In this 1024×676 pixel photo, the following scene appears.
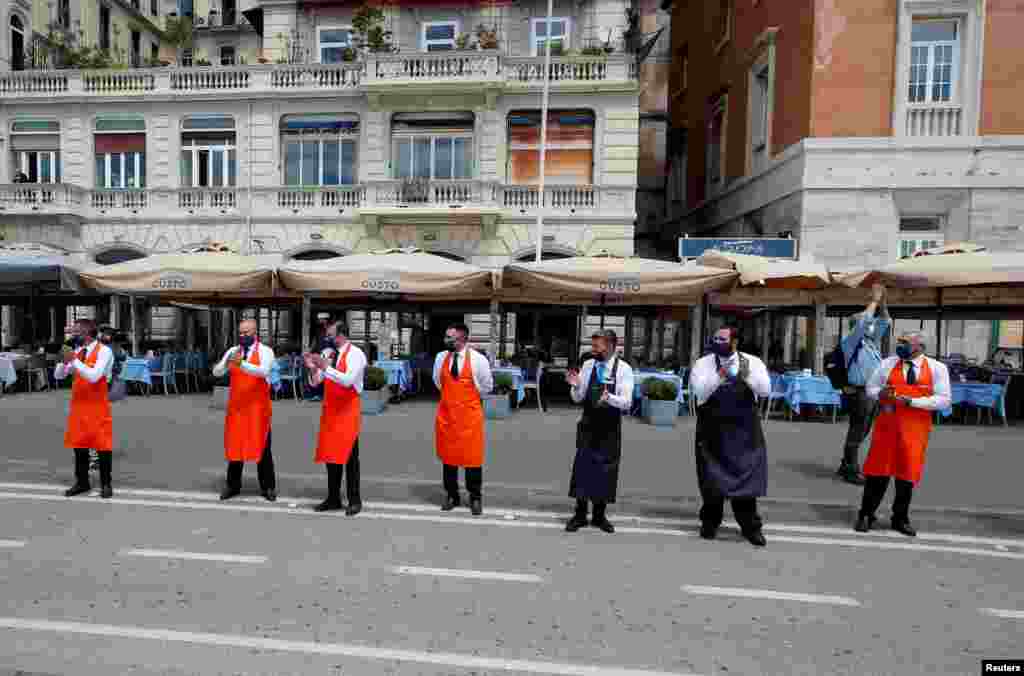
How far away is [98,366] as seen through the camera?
5867 mm

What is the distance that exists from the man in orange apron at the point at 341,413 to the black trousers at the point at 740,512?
3129mm

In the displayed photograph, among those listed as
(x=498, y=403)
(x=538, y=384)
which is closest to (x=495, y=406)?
(x=498, y=403)

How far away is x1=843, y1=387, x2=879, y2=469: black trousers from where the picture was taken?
699 cm

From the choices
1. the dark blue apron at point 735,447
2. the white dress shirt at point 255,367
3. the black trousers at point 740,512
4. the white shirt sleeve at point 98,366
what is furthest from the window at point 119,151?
the black trousers at point 740,512

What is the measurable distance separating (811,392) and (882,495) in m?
5.62

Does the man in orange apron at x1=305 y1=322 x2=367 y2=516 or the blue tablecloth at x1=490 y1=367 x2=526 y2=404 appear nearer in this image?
the man in orange apron at x1=305 y1=322 x2=367 y2=516

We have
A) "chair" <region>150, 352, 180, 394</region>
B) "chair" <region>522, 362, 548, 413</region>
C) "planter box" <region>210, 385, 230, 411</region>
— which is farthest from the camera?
"chair" <region>150, 352, 180, 394</region>

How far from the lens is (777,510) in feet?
19.5

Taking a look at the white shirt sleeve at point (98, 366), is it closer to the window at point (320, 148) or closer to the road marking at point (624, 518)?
the road marking at point (624, 518)

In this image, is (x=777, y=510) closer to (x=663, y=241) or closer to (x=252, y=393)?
(x=252, y=393)

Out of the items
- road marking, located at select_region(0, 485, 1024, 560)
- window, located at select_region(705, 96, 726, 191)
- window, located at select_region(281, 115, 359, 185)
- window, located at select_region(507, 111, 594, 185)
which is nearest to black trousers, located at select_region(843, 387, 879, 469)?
road marking, located at select_region(0, 485, 1024, 560)

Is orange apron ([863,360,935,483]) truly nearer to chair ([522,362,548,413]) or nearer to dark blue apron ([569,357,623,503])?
dark blue apron ([569,357,623,503])

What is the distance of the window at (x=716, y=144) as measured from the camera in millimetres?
21094

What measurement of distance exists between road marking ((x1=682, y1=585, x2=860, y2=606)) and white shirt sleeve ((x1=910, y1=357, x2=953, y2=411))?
2032 millimetres
